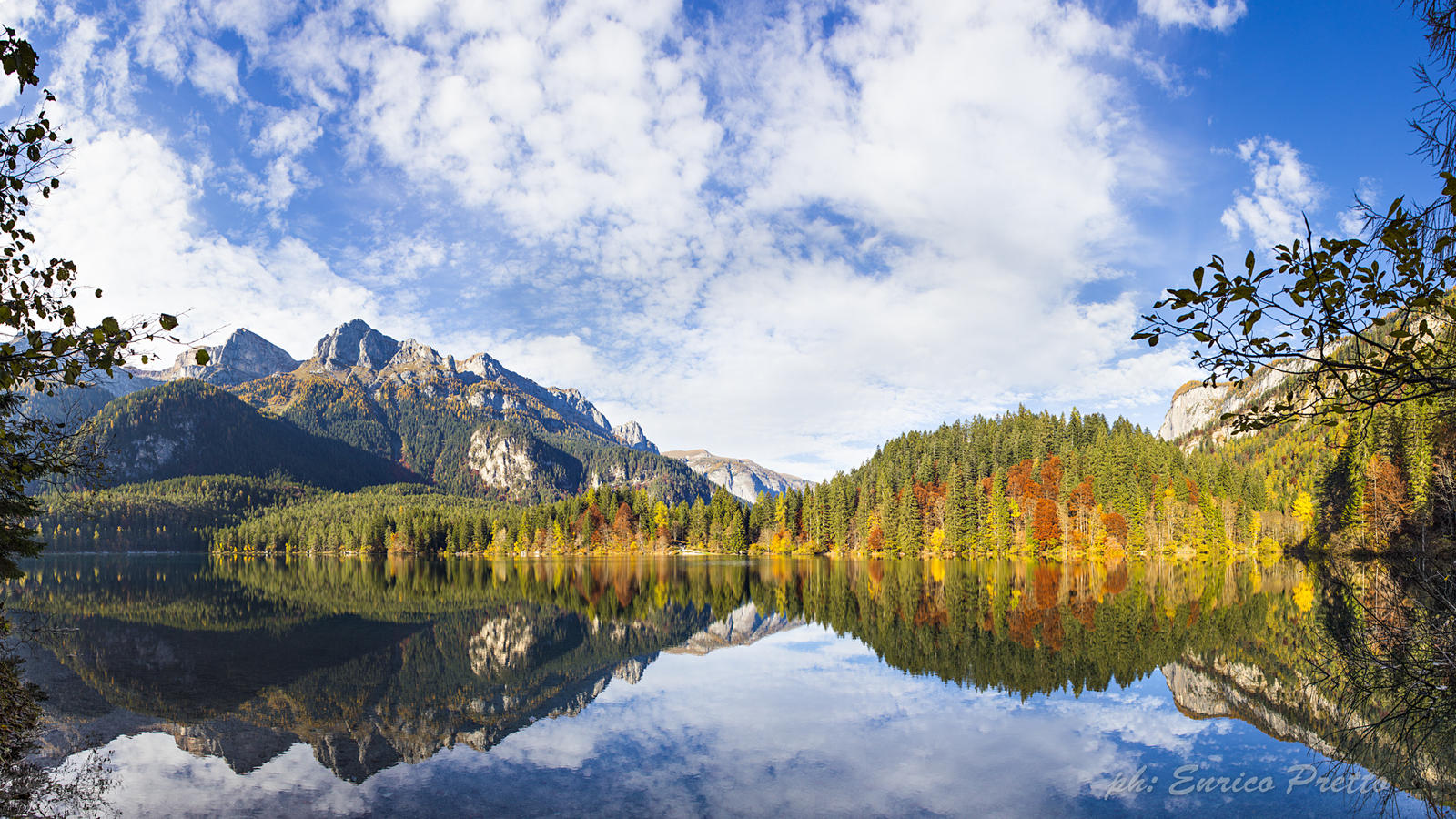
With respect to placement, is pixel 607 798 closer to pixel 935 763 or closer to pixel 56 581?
pixel 935 763

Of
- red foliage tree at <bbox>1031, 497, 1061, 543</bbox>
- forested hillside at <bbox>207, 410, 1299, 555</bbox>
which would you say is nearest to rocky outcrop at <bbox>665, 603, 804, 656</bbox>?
red foliage tree at <bbox>1031, 497, 1061, 543</bbox>

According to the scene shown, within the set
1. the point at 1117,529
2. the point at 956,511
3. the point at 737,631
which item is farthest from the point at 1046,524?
the point at 737,631

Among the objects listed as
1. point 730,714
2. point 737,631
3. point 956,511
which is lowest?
point 737,631

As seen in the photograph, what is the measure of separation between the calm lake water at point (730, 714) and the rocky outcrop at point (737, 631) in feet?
0.77

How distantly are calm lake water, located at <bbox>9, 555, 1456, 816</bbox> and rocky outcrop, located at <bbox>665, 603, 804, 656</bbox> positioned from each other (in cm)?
24

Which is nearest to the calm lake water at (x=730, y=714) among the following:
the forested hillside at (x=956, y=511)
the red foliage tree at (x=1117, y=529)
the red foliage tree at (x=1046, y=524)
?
the red foliage tree at (x=1117, y=529)

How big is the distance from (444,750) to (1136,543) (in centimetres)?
10242

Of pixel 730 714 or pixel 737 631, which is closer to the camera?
pixel 730 714

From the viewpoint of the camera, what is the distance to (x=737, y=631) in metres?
33.8

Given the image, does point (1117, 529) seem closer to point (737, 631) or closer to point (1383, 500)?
point (1383, 500)

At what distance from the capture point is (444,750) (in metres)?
15.0

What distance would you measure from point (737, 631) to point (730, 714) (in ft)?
51.0

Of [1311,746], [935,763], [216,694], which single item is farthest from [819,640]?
[216,694]

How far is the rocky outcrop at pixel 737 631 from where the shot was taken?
29.5 metres
